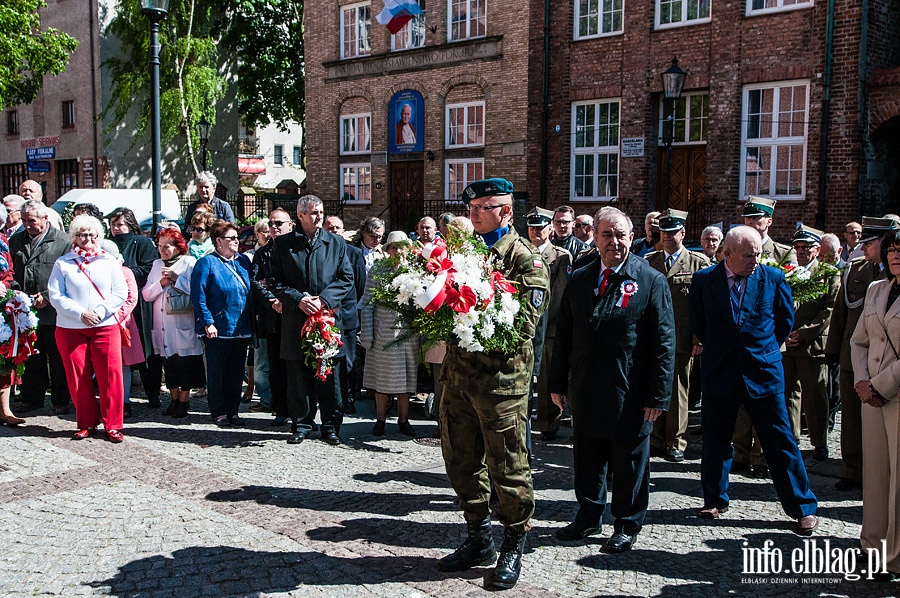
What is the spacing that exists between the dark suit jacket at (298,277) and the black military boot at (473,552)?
3519 millimetres

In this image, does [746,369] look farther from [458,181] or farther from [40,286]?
[458,181]

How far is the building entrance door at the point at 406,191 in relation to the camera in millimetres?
25125

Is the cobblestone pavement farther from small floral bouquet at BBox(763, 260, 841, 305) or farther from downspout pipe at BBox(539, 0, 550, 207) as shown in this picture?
downspout pipe at BBox(539, 0, 550, 207)

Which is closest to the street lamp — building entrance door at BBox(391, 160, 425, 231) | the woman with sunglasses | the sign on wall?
the woman with sunglasses

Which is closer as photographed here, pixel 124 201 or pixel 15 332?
pixel 15 332

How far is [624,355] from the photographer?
5484 millimetres

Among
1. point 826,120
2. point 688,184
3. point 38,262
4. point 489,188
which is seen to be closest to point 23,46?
point 38,262

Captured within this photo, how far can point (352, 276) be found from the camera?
8531 millimetres

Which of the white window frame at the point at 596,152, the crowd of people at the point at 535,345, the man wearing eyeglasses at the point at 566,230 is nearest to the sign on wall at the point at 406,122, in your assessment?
the white window frame at the point at 596,152

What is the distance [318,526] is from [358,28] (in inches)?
909

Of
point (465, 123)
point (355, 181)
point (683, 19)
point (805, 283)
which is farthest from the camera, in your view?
point (355, 181)

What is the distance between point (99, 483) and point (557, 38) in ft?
57.5

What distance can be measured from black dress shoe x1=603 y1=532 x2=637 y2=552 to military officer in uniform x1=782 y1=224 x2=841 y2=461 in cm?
293

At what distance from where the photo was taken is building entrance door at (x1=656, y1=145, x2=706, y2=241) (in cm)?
1886
